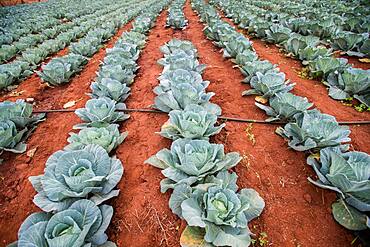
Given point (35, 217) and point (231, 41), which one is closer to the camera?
point (35, 217)

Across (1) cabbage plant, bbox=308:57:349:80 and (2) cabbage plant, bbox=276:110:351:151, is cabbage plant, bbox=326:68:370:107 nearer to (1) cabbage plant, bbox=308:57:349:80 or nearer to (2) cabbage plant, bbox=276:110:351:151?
(1) cabbage plant, bbox=308:57:349:80

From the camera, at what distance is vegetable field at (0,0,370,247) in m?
1.79

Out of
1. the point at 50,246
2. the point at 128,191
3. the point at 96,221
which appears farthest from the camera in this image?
the point at 128,191

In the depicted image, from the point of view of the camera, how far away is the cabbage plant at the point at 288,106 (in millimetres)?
2786

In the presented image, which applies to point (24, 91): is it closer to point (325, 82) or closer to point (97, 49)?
point (97, 49)

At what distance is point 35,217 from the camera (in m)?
1.79

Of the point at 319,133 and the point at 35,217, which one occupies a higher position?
the point at 319,133

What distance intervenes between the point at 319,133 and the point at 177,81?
5.94ft

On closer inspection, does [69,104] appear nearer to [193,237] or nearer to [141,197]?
[141,197]

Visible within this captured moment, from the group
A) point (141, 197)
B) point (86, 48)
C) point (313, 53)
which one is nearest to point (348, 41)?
point (313, 53)

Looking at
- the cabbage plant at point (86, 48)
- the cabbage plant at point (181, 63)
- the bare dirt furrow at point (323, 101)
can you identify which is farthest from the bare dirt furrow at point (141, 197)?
the cabbage plant at point (86, 48)

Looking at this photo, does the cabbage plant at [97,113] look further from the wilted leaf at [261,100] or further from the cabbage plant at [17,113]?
the wilted leaf at [261,100]

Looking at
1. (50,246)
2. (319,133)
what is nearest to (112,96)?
(50,246)

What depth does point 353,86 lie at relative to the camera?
11.1ft
